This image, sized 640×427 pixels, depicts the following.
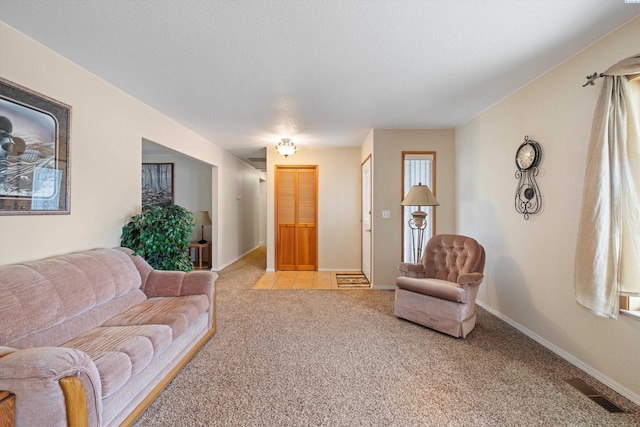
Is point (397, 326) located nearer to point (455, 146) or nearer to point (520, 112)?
point (520, 112)

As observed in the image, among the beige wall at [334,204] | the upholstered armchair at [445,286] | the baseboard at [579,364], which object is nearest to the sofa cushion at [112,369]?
the upholstered armchair at [445,286]

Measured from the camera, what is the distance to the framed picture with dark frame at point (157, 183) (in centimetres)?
577

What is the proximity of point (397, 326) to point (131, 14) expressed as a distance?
3.43 metres

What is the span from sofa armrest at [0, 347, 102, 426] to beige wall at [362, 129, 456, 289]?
3.75 m

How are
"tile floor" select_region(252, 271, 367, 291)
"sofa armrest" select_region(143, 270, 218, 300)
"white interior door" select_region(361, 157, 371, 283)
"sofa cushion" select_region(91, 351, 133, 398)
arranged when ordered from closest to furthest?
"sofa cushion" select_region(91, 351, 133, 398) < "sofa armrest" select_region(143, 270, 218, 300) < "tile floor" select_region(252, 271, 367, 291) < "white interior door" select_region(361, 157, 371, 283)

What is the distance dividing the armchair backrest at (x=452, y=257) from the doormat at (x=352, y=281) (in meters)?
1.48

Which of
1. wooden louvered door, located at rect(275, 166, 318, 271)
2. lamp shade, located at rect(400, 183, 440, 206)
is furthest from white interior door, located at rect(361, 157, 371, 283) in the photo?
lamp shade, located at rect(400, 183, 440, 206)

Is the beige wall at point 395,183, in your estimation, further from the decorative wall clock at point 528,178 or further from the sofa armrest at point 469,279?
the sofa armrest at point 469,279

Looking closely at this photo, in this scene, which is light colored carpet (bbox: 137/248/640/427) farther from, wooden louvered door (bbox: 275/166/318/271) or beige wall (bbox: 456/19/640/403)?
wooden louvered door (bbox: 275/166/318/271)

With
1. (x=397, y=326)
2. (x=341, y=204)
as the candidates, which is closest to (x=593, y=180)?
(x=397, y=326)

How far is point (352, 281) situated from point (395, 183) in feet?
6.05

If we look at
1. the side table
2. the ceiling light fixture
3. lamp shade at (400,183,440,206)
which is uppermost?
the ceiling light fixture

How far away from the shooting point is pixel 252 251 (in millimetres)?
8078

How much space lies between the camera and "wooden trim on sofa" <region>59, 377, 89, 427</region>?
1.17m
